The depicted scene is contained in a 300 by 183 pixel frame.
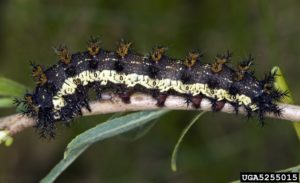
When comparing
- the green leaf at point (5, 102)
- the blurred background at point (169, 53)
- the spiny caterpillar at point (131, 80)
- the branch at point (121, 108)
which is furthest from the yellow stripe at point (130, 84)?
the blurred background at point (169, 53)

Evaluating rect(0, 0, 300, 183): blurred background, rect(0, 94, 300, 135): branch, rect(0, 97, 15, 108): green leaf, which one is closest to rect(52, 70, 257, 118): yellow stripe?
rect(0, 94, 300, 135): branch

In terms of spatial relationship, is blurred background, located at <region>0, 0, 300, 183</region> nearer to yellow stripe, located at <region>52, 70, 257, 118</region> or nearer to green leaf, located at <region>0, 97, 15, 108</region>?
yellow stripe, located at <region>52, 70, 257, 118</region>

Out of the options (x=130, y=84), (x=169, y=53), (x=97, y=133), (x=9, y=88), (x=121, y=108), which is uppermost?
(x=169, y=53)

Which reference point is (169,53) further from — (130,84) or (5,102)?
(5,102)

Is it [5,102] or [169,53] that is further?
[169,53]

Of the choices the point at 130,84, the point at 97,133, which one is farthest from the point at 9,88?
A: the point at 130,84

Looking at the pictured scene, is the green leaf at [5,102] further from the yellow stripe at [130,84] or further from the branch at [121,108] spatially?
the yellow stripe at [130,84]

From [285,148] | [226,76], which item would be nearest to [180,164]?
[285,148]

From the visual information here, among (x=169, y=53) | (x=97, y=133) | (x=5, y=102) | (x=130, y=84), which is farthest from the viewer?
(x=169, y=53)
